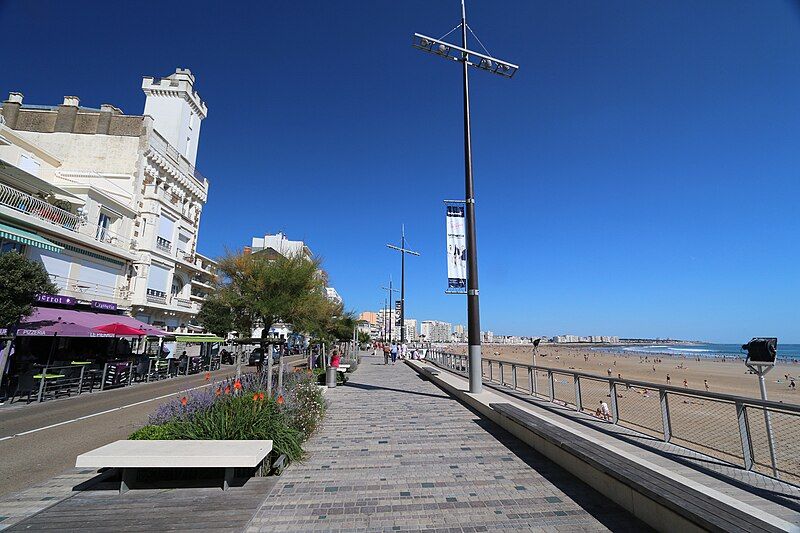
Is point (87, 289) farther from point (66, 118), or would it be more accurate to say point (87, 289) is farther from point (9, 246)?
point (66, 118)

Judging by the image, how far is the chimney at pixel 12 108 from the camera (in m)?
30.0

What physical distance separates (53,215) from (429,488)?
2372cm

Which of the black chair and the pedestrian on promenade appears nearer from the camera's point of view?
the pedestrian on promenade

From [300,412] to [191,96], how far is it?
41.3 meters

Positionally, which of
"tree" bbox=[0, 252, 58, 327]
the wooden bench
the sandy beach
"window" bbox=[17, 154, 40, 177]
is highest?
"window" bbox=[17, 154, 40, 177]

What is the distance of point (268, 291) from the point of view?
43.3ft

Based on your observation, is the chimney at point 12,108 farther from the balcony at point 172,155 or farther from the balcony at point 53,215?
the balcony at point 53,215

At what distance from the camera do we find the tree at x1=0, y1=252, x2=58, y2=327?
11234 millimetres

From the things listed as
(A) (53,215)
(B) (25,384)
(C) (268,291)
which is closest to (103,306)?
(A) (53,215)

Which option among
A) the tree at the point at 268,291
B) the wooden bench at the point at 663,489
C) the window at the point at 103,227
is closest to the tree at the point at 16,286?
the tree at the point at 268,291

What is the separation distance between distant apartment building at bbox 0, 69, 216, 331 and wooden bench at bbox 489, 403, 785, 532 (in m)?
18.9

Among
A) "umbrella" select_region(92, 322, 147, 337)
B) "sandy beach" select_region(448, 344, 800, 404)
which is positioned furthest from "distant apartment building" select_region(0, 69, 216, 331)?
"sandy beach" select_region(448, 344, 800, 404)

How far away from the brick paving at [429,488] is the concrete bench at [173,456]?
0.52 m

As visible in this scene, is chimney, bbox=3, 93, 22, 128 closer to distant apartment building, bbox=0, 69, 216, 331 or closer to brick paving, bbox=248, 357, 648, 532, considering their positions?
distant apartment building, bbox=0, 69, 216, 331
